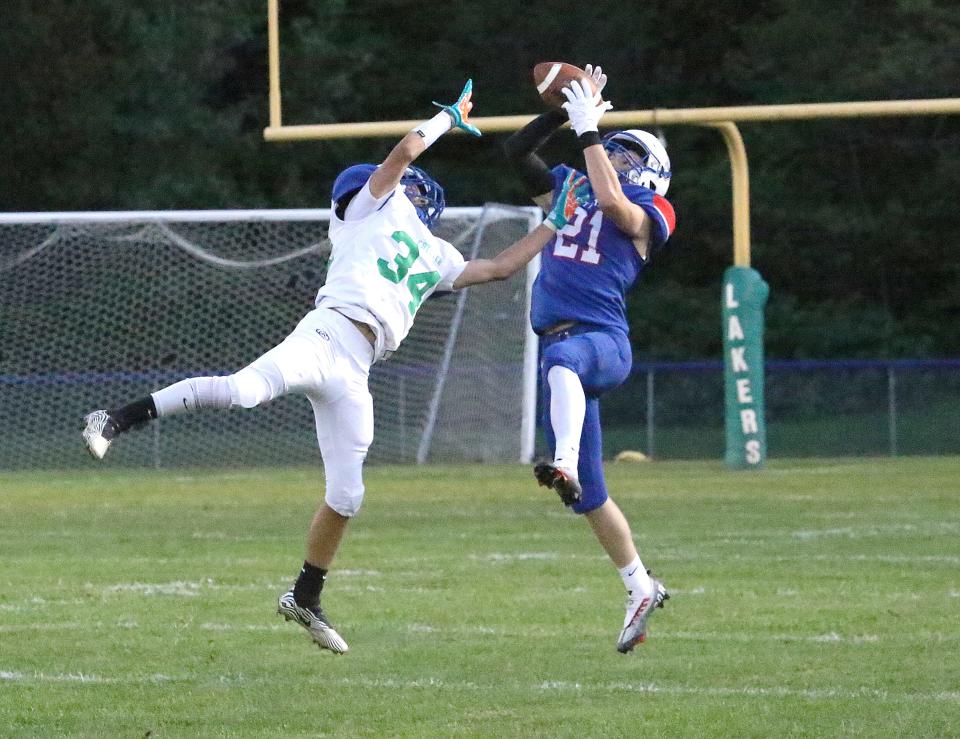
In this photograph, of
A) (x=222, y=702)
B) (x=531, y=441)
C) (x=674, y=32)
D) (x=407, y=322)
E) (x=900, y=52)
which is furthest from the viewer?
(x=674, y=32)

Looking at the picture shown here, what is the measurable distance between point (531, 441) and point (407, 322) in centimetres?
1244

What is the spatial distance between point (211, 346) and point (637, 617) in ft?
47.4

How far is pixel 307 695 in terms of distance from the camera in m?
6.43

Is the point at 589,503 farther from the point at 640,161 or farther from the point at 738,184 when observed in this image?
the point at 738,184

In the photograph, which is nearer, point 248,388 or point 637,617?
point 248,388

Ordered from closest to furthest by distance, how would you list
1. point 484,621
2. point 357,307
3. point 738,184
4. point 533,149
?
1. point 357,307
2. point 533,149
3. point 484,621
4. point 738,184

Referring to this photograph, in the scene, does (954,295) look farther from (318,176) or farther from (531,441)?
(531,441)

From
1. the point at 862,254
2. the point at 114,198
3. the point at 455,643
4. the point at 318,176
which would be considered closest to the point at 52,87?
the point at 114,198

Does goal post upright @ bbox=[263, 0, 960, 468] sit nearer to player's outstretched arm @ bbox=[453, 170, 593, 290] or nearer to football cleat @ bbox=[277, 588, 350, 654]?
player's outstretched arm @ bbox=[453, 170, 593, 290]

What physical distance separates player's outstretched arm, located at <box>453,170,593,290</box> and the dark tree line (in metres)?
22.3

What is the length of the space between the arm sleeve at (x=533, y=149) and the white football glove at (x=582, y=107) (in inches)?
3.8

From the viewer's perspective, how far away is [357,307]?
671cm

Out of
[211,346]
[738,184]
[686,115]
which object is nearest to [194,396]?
[686,115]

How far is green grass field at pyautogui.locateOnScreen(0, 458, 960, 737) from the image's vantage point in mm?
6055
